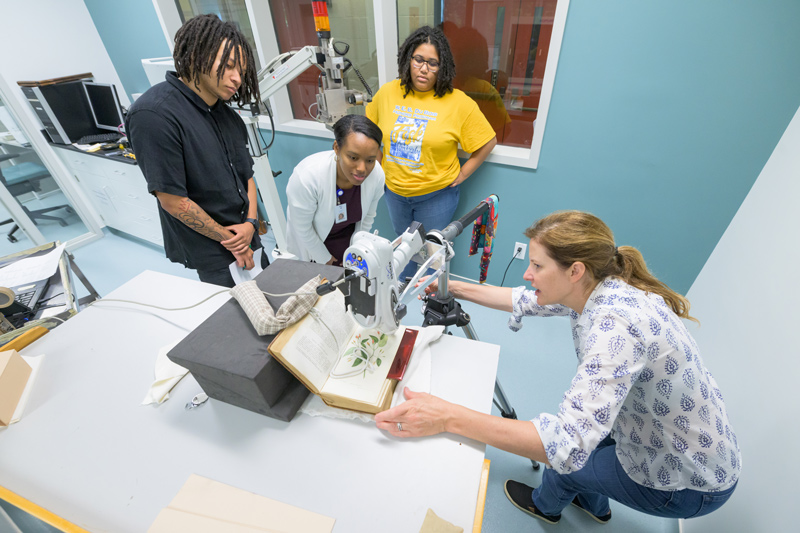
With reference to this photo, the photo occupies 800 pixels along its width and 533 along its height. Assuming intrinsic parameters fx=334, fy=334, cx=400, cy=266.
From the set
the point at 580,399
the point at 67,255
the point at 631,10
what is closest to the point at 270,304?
the point at 580,399

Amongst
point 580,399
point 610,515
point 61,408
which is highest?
point 580,399

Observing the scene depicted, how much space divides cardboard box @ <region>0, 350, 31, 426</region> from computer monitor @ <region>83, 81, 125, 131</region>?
8.82 feet

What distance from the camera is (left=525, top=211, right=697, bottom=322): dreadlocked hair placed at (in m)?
0.92

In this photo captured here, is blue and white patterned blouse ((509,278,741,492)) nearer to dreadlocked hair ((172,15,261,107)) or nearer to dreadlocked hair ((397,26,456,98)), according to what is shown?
dreadlocked hair ((397,26,456,98))

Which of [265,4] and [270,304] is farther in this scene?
[265,4]

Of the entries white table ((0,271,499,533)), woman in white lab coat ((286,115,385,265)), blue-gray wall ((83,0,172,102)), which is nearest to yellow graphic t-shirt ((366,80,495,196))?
woman in white lab coat ((286,115,385,265))

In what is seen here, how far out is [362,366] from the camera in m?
0.96

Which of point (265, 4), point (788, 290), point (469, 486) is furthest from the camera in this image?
point (265, 4)

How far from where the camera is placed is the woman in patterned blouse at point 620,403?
78 centimetres

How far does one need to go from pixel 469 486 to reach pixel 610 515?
42.9 inches

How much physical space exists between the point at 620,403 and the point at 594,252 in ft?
1.27

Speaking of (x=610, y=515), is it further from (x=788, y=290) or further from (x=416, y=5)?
(x=416, y=5)

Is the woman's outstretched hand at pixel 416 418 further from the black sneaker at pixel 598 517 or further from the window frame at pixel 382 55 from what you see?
the window frame at pixel 382 55

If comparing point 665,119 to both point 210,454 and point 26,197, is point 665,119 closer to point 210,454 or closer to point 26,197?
point 210,454
